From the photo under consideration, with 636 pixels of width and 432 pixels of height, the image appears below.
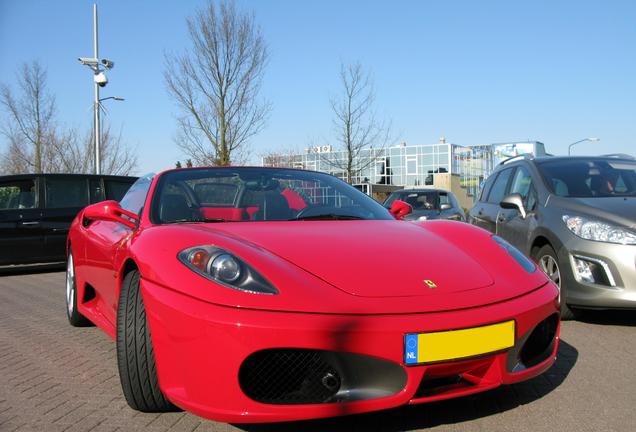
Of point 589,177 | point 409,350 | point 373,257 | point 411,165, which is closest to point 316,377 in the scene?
point 409,350

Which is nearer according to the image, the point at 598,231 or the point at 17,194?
the point at 598,231

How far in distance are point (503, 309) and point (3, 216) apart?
8.29 meters

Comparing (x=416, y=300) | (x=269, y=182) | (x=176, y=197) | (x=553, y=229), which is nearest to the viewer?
(x=416, y=300)

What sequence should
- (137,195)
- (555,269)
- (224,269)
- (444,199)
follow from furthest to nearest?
1. (444,199)
2. (555,269)
3. (137,195)
4. (224,269)

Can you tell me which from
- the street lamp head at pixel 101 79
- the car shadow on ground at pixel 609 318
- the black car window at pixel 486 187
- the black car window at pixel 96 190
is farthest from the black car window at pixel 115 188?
the street lamp head at pixel 101 79

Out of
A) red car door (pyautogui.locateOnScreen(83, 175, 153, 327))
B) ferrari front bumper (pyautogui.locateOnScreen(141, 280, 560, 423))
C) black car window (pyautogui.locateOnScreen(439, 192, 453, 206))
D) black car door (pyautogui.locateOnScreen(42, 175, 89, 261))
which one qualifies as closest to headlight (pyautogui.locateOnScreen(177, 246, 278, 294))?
ferrari front bumper (pyautogui.locateOnScreen(141, 280, 560, 423))

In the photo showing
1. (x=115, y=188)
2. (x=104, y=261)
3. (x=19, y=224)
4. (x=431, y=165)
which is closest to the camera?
(x=104, y=261)

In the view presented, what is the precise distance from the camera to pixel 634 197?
480 centimetres

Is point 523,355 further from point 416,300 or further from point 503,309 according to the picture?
point 416,300

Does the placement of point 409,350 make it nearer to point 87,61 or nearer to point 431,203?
point 431,203

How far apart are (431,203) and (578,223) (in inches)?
292

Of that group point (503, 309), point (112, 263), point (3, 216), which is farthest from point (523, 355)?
point (3, 216)

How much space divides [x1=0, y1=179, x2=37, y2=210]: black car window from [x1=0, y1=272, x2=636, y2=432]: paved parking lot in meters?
5.03

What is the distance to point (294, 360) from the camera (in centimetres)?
210
